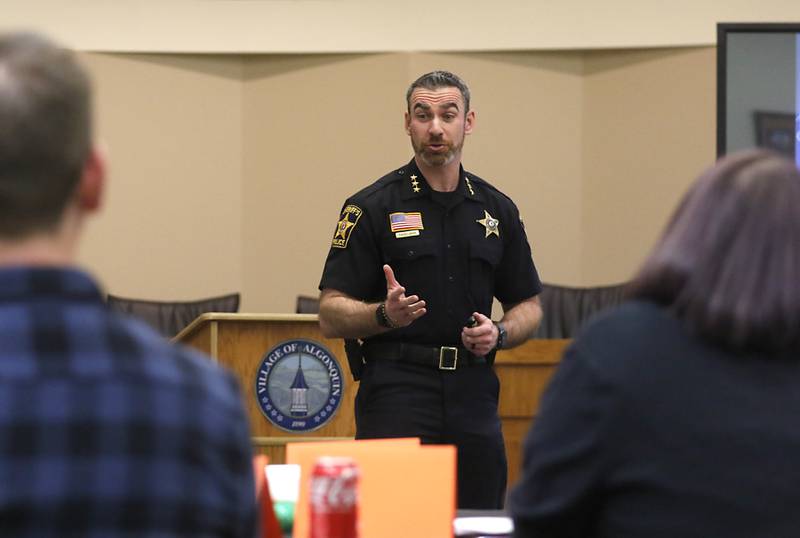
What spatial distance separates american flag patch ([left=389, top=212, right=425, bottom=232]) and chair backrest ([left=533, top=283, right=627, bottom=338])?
3.15 meters

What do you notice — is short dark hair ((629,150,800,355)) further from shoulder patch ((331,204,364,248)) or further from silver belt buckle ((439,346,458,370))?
shoulder patch ((331,204,364,248))

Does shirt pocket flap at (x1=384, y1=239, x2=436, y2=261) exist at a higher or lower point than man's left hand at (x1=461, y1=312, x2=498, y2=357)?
higher

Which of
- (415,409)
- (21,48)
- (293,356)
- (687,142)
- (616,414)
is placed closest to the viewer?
(21,48)

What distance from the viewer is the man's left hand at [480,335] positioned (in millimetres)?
3281

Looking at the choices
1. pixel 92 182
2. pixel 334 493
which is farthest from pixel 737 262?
pixel 92 182

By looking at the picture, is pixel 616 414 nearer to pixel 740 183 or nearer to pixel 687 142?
pixel 740 183

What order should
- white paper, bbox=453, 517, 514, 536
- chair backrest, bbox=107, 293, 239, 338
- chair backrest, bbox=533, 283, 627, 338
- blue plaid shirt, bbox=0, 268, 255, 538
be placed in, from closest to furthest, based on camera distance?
blue plaid shirt, bbox=0, 268, 255, 538
white paper, bbox=453, 517, 514, 536
chair backrest, bbox=533, 283, 627, 338
chair backrest, bbox=107, 293, 239, 338

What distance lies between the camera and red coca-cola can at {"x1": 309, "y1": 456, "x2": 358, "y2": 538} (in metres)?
1.60

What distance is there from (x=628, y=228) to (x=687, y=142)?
68 centimetres

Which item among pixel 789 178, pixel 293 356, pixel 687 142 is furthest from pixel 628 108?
pixel 789 178

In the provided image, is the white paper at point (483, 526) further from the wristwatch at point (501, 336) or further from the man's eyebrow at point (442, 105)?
the man's eyebrow at point (442, 105)

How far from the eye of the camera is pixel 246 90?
8383 millimetres

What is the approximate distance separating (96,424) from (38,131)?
0.27m

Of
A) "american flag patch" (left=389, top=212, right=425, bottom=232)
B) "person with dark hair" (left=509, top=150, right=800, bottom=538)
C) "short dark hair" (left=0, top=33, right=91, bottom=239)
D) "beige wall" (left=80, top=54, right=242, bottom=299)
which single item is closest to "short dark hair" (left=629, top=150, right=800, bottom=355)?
"person with dark hair" (left=509, top=150, right=800, bottom=538)
